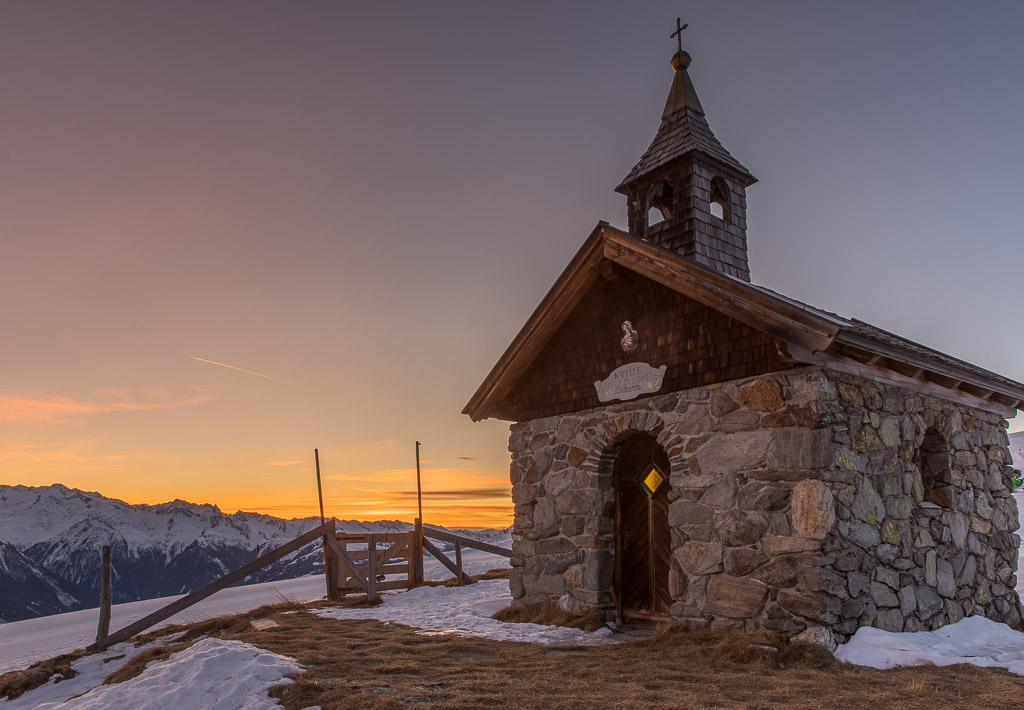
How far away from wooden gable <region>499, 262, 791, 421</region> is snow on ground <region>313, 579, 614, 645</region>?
3319mm

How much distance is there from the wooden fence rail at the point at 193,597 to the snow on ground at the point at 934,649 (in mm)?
8695

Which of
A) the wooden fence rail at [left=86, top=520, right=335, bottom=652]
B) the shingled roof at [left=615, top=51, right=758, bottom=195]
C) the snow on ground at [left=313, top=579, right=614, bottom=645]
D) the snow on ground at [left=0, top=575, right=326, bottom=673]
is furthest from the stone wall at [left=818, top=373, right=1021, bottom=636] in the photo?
the snow on ground at [left=0, top=575, right=326, bottom=673]

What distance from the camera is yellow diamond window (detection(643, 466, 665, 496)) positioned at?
10.7 meters

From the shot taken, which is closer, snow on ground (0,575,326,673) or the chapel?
the chapel

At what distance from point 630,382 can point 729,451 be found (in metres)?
1.99

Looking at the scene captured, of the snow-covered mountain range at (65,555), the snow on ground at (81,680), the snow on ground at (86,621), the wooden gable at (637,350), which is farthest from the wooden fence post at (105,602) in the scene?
the snow-covered mountain range at (65,555)

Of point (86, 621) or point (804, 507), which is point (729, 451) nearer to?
point (804, 507)

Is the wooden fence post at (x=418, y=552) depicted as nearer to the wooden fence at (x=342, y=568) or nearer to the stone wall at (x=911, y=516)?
the wooden fence at (x=342, y=568)

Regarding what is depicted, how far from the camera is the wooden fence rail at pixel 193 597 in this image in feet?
40.1

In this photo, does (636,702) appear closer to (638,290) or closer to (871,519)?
(871,519)

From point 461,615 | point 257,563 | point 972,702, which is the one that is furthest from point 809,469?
point 257,563

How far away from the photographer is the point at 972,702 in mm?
5836

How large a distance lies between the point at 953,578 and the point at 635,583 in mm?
4218

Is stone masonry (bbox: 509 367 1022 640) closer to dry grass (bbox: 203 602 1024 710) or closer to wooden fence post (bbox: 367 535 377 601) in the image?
dry grass (bbox: 203 602 1024 710)
